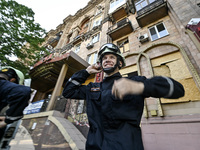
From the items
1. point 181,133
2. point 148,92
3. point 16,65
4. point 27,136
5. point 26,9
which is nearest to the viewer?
point 148,92

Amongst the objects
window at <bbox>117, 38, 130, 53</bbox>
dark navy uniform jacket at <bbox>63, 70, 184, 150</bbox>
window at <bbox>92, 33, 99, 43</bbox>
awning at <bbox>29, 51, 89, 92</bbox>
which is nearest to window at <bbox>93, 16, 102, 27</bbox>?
window at <bbox>92, 33, 99, 43</bbox>

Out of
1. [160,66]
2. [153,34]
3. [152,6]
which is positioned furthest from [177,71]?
[152,6]

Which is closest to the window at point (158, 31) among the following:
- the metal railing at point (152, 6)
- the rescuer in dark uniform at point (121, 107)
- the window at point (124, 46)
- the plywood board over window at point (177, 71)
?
the metal railing at point (152, 6)

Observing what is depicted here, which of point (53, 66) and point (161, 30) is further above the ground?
point (161, 30)

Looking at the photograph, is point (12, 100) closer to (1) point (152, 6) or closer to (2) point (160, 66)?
(2) point (160, 66)

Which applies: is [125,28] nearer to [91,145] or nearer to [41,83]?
[91,145]

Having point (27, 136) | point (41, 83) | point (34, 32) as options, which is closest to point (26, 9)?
point (34, 32)

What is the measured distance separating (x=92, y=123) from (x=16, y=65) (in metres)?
8.86

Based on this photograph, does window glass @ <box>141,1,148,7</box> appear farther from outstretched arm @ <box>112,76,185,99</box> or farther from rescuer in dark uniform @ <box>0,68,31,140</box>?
rescuer in dark uniform @ <box>0,68,31,140</box>

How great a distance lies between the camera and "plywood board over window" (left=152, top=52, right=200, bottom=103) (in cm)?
414

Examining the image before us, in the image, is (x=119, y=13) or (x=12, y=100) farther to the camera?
(x=119, y=13)

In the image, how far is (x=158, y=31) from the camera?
7.21 meters

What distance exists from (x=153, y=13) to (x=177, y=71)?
579 centimetres

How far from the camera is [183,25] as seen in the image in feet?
17.8
